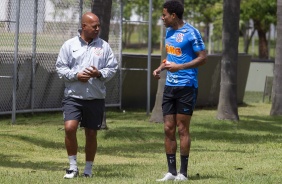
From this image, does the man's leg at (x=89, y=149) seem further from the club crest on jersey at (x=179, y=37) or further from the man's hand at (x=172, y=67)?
the club crest on jersey at (x=179, y=37)

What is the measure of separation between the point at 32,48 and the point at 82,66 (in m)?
8.68

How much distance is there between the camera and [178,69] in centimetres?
955

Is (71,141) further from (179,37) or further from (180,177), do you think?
(179,37)

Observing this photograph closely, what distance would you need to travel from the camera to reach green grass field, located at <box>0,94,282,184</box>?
1028 cm

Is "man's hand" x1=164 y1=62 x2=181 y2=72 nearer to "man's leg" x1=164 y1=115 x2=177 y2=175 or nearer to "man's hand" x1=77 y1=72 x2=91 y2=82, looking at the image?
"man's leg" x1=164 y1=115 x2=177 y2=175

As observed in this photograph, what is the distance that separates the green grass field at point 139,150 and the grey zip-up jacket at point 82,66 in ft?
3.17

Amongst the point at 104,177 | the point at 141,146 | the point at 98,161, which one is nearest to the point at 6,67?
the point at 141,146

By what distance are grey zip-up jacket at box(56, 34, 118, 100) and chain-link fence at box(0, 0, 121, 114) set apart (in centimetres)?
709

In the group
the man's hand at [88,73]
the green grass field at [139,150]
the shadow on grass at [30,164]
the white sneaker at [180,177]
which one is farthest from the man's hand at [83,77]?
the shadow on grass at [30,164]

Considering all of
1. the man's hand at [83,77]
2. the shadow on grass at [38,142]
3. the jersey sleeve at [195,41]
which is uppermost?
the jersey sleeve at [195,41]

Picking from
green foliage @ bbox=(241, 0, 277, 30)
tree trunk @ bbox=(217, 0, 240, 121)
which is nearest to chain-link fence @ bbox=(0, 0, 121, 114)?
tree trunk @ bbox=(217, 0, 240, 121)

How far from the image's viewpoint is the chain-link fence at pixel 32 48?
17.3m

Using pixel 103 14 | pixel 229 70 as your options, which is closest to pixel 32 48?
pixel 103 14

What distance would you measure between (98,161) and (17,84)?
19.3 feet
